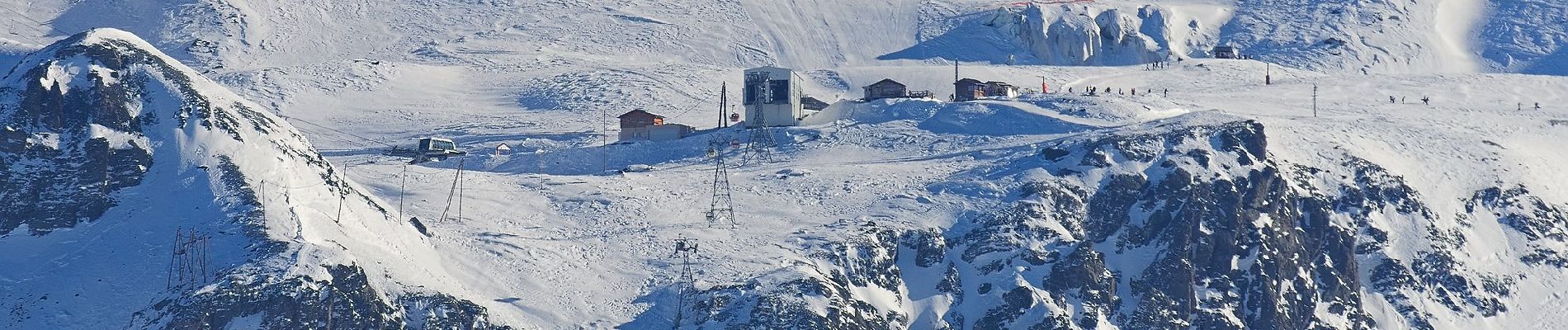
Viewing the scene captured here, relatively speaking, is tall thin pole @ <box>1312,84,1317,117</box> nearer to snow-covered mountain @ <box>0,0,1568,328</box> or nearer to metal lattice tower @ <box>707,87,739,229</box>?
snow-covered mountain @ <box>0,0,1568,328</box>

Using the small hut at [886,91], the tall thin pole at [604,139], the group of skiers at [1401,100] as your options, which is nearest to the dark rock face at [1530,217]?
the group of skiers at [1401,100]

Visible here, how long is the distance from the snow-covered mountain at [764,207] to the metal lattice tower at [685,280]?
0.32 metres

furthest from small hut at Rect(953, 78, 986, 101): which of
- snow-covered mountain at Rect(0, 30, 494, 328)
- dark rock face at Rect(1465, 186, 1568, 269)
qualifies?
snow-covered mountain at Rect(0, 30, 494, 328)

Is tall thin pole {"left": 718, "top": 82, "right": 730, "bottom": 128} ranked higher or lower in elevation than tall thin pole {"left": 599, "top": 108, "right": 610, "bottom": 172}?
higher

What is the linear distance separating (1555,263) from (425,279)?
56.6 m

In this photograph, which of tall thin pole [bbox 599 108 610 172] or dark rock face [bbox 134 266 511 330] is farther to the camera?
tall thin pole [bbox 599 108 610 172]

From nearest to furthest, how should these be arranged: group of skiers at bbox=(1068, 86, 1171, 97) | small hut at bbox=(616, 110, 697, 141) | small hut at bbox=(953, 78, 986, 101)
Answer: small hut at bbox=(616, 110, 697, 141), small hut at bbox=(953, 78, 986, 101), group of skiers at bbox=(1068, 86, 1171, 97)

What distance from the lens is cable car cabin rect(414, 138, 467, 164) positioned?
142 meters

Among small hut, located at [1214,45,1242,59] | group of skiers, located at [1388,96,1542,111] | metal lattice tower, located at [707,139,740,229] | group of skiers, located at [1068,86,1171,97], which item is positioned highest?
small hut, located at [1214,45,1242,59]

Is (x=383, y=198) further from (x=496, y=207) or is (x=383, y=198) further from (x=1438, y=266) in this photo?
(x=1438, y=266)

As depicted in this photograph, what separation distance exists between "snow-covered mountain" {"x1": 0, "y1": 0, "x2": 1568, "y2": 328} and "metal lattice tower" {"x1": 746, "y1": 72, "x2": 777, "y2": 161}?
146 cm

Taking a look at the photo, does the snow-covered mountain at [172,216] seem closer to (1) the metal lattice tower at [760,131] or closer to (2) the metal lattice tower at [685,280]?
(2) the metal lattice tower at [685,280]

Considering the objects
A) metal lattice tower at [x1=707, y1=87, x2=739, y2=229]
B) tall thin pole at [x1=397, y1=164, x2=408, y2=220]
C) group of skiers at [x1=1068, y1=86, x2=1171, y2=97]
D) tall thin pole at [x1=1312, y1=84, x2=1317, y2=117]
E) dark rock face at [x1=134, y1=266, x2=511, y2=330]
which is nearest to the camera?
dark rock face at [x1=134, y1=266, x2=511, y2=330]

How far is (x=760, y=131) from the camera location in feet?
473
